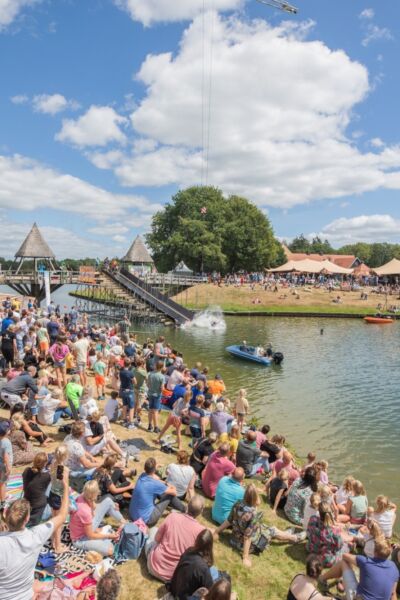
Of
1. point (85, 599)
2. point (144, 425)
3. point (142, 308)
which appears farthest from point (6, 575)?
point (142, 308)

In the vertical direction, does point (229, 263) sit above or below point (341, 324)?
above

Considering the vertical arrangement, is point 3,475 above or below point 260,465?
above

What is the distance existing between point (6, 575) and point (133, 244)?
5233cm

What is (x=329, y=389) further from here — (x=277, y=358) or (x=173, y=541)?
(x=173, y=541)

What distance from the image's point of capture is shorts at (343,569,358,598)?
222 inches

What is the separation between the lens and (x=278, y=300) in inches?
2181

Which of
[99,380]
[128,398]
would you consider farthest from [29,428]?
[99,380]

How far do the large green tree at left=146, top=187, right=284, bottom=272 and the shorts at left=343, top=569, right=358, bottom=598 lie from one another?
58678 mm

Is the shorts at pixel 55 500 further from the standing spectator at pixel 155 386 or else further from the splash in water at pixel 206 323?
the splash in water at pixel 206 323

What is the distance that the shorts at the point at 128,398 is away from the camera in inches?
449

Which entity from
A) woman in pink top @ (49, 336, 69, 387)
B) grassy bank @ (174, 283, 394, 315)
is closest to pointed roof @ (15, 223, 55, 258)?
grassy bank @ (174, 283, 394, 315)

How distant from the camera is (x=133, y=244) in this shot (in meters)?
54.9

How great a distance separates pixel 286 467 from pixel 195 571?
15.8ft

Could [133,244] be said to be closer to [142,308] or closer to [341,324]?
[142,308]
